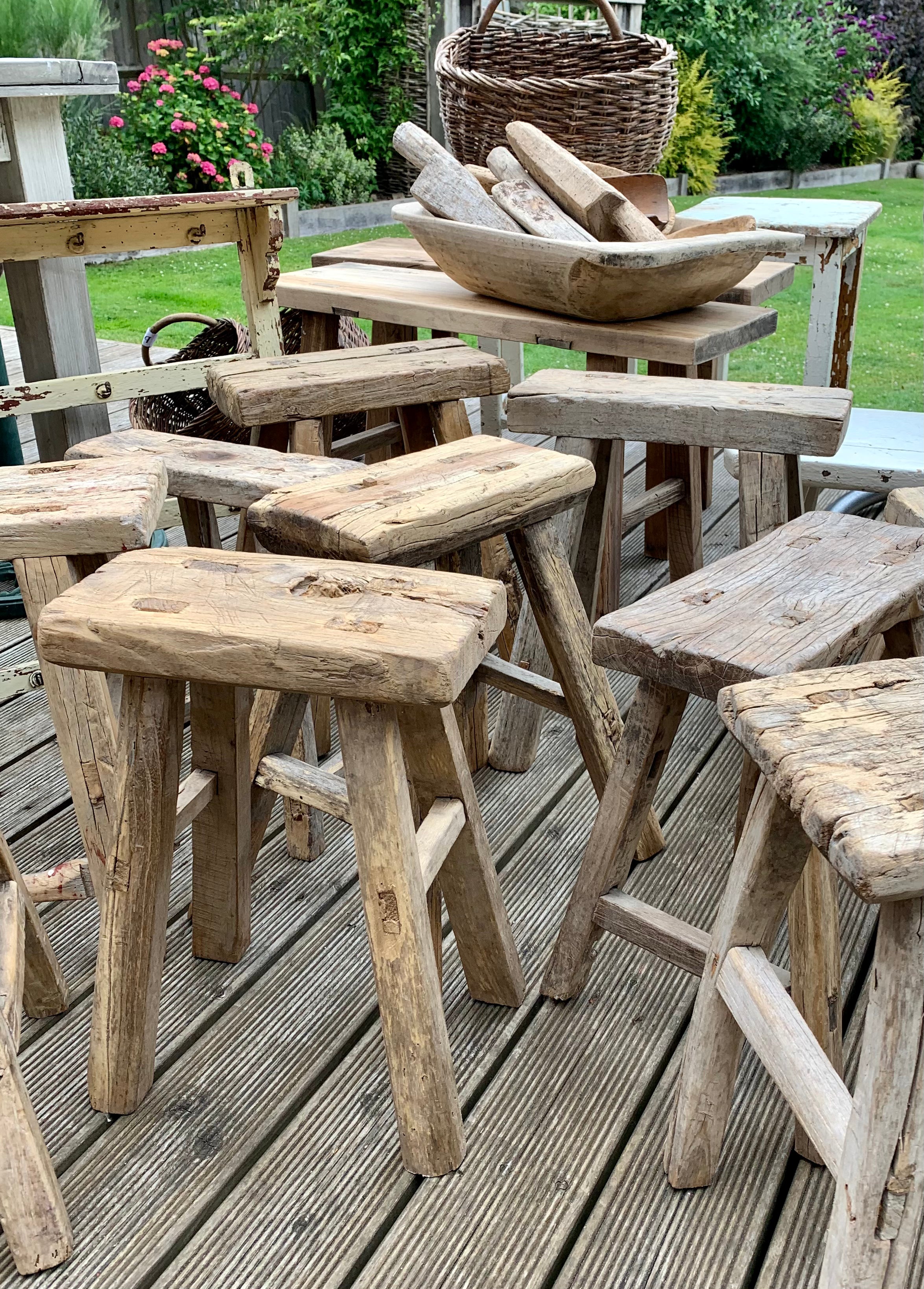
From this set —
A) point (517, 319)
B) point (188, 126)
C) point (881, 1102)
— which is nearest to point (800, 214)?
point (517, 319)

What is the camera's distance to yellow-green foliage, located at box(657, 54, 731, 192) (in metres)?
8.23

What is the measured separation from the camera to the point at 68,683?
1529mm

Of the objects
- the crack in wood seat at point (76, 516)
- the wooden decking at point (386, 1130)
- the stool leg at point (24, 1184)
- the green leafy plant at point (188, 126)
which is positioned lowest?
the wooden decking at point (386, 1130)

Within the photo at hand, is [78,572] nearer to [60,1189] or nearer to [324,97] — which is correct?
[60,1189]

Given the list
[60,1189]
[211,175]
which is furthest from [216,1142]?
[211,175]

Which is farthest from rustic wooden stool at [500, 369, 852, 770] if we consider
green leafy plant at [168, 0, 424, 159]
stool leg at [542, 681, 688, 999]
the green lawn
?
green leafy plant at [168, 0, 424, 159]

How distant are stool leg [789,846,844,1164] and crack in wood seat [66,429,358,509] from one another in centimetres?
83

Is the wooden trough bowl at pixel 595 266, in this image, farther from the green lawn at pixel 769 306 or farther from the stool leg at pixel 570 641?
the green lawn at pixel 769 306

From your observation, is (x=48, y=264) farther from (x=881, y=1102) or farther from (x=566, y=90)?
(x=881, y=1102)

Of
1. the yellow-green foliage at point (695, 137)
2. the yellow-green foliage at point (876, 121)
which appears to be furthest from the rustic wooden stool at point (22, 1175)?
the yellow-green foliage at point (876, 121)

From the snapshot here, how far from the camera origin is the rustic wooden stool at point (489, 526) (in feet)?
4.56

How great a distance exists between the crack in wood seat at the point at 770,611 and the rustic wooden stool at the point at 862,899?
6.2 inches

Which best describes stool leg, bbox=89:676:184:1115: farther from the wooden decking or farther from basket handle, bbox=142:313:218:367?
basket handle, bbox=142:313:218:367

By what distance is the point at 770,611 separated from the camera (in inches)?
53.5
